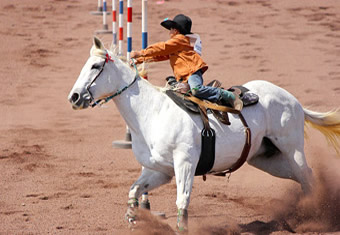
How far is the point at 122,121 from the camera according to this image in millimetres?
11617

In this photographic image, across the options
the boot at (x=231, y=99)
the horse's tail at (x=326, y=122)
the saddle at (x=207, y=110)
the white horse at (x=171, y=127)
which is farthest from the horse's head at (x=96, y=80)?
the horse's tail at (x=326, y=122)

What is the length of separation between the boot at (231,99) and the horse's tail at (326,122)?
1.09 meters

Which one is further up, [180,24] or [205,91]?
[180,24]

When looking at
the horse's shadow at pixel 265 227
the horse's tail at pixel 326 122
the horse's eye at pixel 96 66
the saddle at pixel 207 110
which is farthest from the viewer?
the horse's tail at pixel 326 122

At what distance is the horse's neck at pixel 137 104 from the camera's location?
5.85 metres

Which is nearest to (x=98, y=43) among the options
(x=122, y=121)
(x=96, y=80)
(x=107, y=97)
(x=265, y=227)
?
(x=96, y=80)

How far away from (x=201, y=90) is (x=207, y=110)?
215 mm

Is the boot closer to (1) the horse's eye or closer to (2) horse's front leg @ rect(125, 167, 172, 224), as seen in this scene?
(2) horse's front leg @ rect(125, 167, 172, 224)

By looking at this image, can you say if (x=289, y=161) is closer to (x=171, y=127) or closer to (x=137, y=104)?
(x=171, y=127)

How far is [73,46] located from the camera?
16.0m

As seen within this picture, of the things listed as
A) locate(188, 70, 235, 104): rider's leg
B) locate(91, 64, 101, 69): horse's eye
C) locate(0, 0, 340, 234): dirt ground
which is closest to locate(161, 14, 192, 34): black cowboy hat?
locate(188, 70, 235, 104): rider's leg

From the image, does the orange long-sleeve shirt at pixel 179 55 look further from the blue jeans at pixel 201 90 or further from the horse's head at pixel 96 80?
the horse's head at pixel 96 80

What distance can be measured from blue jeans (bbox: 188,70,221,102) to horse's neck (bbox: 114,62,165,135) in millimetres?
343

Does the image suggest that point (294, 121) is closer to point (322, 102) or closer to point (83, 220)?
→ point (83, 220)
